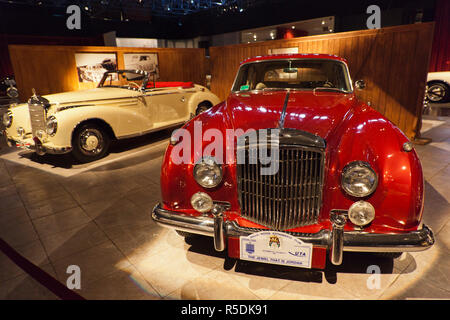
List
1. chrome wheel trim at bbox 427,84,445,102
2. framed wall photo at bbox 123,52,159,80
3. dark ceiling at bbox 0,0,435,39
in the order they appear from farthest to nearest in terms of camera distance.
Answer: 1. dark ceiling at bbox 0,0,435,39
2. chrome wheel trim at bbox 427,84,445,102
3. framed wall photo at bbox 123,52,159,80

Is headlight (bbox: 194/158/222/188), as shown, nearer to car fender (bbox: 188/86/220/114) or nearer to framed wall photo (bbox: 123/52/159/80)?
car fender (bbox: 188/86/220/114)

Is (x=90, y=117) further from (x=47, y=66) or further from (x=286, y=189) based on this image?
(x=47, y=66)

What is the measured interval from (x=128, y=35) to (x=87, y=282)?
621 inches

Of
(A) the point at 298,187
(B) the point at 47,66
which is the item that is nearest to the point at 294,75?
(A) the point at 298,187

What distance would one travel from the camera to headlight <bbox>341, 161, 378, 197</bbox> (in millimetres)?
1707

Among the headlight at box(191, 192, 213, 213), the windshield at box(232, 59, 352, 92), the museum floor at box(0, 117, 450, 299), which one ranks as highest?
the windshield at box(232, 59, 352, 92)

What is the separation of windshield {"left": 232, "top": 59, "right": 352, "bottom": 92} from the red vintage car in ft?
3.50

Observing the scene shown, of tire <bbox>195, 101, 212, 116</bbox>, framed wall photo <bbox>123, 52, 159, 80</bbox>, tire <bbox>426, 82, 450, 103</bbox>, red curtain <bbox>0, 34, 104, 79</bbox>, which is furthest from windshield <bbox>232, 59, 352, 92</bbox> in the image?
red curtain <bbox>0, 34, 104, 79</bbox>

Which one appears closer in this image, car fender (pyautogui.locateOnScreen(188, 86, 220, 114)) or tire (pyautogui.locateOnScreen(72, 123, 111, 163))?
tire (pyautogui.locateOnScreen(72, 123, 111, 163))

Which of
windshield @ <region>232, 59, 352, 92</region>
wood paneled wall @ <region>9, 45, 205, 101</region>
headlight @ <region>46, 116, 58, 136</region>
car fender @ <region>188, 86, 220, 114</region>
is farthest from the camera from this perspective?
wood paneled wall @ <region>9, 45, 205, 101</region>

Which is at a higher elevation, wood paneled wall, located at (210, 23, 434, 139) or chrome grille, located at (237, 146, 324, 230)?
wood paneled wall, located at (210, 23, 434, 139)

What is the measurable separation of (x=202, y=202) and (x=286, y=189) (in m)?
0.58
